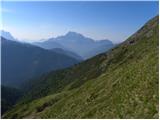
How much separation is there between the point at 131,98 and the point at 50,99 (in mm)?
76118

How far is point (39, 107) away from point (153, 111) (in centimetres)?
8833

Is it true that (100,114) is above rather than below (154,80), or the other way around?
below

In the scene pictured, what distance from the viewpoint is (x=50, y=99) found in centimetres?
10400

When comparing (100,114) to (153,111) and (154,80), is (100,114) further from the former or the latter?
(153,111)

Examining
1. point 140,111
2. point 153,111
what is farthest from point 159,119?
point 140,111

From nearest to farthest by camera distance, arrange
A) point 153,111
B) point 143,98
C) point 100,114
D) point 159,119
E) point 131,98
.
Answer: point 159,119, point 153,111, point 143,98, point 131,98, point 100,114

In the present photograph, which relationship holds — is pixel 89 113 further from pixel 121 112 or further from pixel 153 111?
pixel 153 111

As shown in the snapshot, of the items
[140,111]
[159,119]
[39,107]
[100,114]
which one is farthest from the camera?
[39,107]

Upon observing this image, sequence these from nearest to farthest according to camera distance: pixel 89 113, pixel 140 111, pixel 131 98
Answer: pixel 140 111, pixel 131 98, pixel 89 113

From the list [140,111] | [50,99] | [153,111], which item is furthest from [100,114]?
[50,99]

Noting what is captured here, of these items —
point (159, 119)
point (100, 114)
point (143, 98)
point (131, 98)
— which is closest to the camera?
point (159, 119)

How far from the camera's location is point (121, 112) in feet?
76.0

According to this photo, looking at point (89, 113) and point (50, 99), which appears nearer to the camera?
point (89, 113)

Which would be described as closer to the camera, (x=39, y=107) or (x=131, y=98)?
(x=131, y=98)
